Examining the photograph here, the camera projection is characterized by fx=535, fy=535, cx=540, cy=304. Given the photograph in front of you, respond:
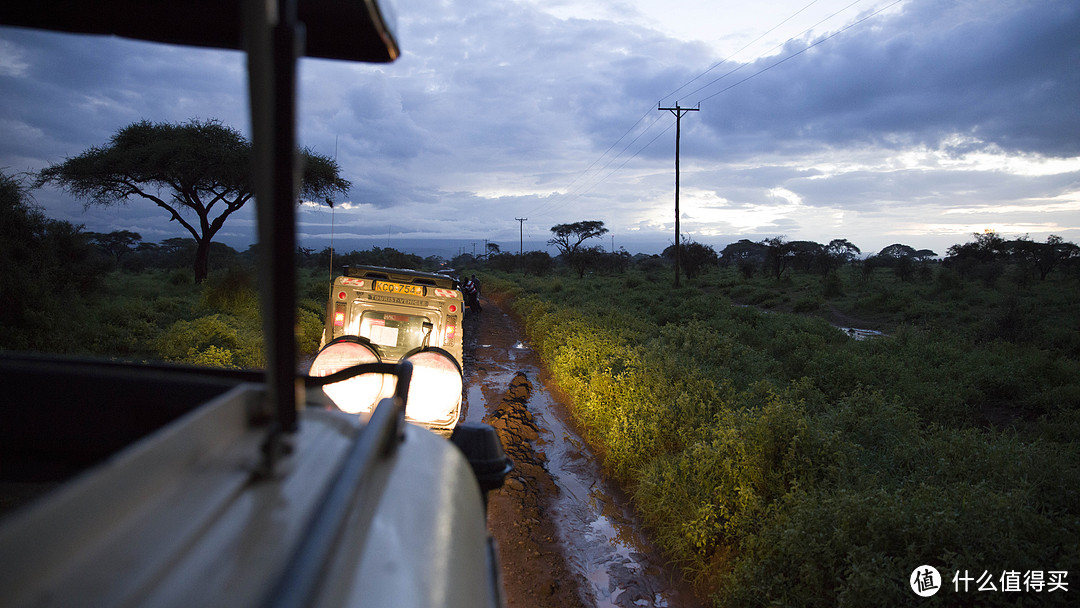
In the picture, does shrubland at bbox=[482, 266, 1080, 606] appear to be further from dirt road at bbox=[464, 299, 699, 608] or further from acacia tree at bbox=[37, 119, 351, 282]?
acacia tree at bbox=[37, 119, 351, 282]

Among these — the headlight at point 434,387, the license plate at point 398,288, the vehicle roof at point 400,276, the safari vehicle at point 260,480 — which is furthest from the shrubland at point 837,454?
the safari vehicle at point 260,480

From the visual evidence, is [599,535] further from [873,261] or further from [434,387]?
[873,261]

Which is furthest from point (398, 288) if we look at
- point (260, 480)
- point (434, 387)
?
point (260, 480)

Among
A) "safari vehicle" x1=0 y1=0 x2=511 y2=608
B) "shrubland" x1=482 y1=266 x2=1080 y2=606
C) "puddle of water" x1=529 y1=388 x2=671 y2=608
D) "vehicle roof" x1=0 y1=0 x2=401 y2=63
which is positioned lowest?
"puddle of water" x1=529 y1=388 x2=671 y2=608

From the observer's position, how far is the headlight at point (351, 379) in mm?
3008

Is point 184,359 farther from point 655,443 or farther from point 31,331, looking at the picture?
point 655,443

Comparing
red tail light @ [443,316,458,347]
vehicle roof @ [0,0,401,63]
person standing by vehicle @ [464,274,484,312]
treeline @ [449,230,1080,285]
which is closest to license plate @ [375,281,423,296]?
red tail light @ [443,316,458,347]

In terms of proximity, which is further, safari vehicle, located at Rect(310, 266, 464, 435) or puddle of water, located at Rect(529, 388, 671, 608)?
safari vehicle, located at Rect(310, 266, 464, 435)

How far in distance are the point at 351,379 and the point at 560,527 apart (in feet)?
8.90

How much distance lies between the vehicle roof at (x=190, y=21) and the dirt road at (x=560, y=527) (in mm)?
3731

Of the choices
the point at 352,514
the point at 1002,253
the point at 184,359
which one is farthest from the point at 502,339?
the point at 1002,253

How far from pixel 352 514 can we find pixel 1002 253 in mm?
42789

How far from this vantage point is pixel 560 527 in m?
4.88

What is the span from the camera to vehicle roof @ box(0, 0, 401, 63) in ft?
3.81
